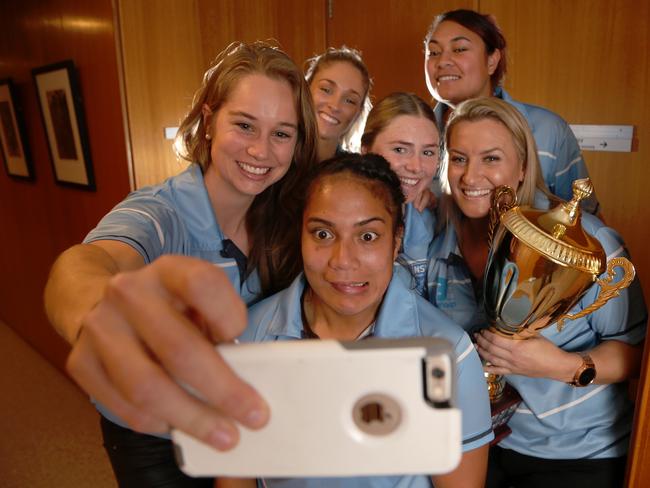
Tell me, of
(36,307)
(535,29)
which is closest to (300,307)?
(535,29)

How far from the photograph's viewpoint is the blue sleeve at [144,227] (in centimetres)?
91

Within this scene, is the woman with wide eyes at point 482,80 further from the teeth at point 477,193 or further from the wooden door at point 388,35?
the wooden door at point 388,35

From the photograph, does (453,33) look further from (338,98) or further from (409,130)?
(409,130)

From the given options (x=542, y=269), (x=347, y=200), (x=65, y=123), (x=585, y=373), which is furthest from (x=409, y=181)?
(x=65, y=123)

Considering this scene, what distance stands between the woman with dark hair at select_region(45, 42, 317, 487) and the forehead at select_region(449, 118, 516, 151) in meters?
0.41

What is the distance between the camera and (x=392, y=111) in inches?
60.7

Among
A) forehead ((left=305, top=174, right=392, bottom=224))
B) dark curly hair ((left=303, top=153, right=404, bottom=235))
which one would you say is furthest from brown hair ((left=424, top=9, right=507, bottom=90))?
forehead ((left=305, top=174, right=392, bottom=224))

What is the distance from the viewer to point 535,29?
2371 mm

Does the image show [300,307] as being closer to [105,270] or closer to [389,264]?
[389,264]

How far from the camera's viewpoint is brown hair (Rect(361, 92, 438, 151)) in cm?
154

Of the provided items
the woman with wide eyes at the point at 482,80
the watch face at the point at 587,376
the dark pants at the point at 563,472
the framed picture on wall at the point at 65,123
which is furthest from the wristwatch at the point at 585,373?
the framed picture on wall at the point at 65,123

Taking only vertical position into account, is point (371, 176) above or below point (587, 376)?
above

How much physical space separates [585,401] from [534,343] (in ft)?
0.92

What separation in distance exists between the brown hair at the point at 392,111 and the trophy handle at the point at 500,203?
415 mm
